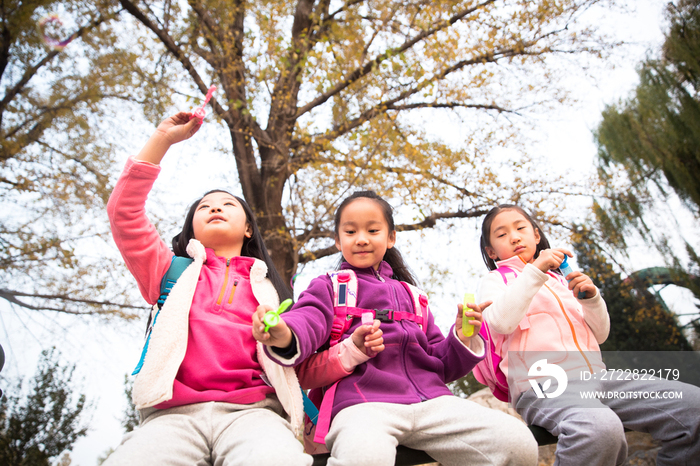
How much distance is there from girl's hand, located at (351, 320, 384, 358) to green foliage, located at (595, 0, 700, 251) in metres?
5.96

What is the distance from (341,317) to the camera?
170 cm

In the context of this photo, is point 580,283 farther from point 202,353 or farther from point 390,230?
point 202,353

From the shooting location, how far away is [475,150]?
5379 millimetres

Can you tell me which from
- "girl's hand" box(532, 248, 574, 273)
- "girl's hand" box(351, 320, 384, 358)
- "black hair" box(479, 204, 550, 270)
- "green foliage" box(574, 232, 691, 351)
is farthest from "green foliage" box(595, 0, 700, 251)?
"girl's hand" box(351, 320, 384, 358)

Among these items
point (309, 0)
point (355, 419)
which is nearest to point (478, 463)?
point (355, 419)

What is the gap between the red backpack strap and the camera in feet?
6.01

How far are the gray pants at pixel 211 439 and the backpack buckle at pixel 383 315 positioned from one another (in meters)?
0.52

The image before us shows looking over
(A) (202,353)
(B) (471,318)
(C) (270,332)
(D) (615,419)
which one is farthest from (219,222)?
(D) (615,419)

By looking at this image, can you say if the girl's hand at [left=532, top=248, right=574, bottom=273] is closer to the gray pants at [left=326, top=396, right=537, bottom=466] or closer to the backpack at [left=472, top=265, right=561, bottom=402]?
the backpack at [left=472, top=265, right=561, bottom=402]

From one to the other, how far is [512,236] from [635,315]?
867 cm

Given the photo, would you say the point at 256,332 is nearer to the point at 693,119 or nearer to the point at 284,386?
the point at 284,386

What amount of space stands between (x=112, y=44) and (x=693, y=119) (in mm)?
8759

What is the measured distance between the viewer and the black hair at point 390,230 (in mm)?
1998

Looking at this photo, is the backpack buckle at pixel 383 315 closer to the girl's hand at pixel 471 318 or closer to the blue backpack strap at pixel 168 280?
the girl's hand at pixel 471 318
